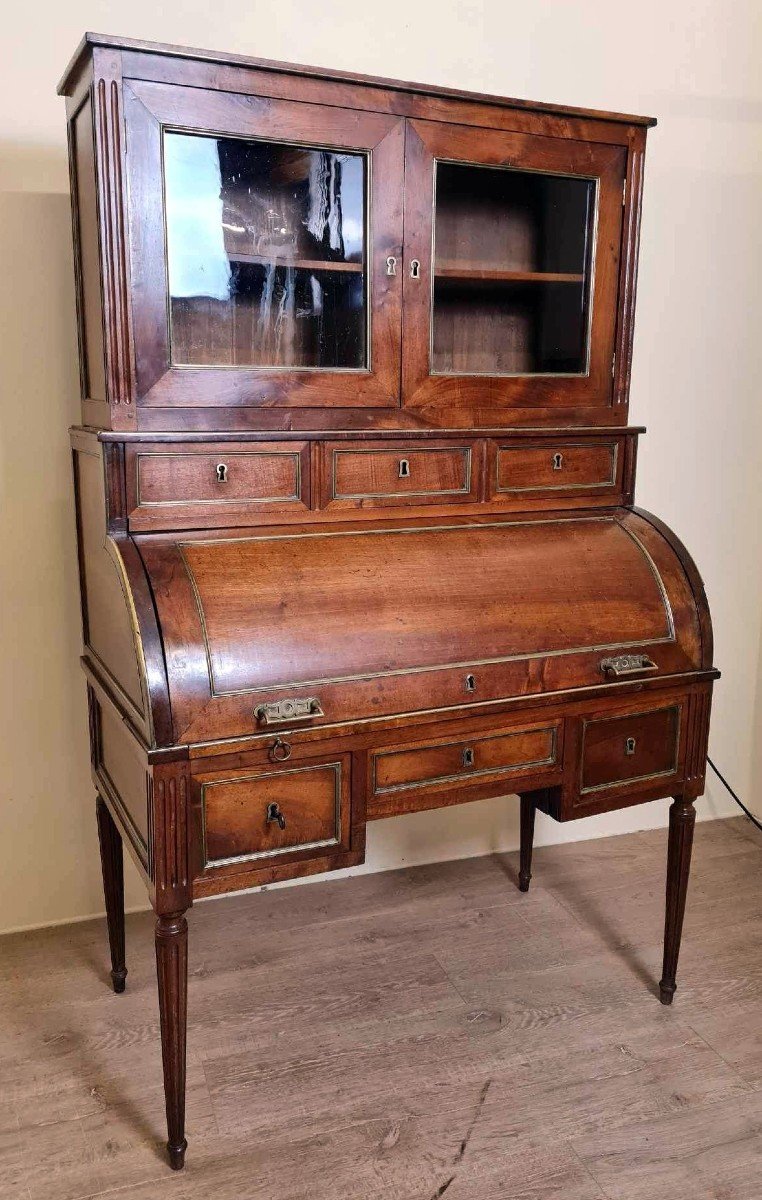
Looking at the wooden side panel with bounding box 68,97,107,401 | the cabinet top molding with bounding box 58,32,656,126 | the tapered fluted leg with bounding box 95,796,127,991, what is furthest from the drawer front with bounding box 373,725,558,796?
the cabinet top molding with bounding box 58,32,656,126

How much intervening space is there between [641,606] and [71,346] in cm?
151

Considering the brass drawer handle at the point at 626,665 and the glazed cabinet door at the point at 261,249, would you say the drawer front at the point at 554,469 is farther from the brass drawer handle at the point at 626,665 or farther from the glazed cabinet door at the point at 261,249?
the brass drawer handle at the point at 626,665

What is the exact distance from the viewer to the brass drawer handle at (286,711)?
1.81 m

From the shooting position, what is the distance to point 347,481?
2117 mm

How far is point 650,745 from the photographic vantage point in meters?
2.27

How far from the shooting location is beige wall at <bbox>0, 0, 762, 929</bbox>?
241 cm

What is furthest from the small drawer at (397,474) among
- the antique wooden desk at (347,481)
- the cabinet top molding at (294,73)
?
the cabinet top molding at (294,73)

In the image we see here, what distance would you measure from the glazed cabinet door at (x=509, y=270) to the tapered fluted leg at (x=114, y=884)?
1.21 metres

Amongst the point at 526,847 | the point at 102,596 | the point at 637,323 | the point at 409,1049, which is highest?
the point at 637,323

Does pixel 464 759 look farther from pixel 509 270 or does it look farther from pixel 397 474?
pixel 509 270

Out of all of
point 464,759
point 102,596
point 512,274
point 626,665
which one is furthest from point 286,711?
point 512,274

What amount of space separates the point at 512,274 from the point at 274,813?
4.27 ft

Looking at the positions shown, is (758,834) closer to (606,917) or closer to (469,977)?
(606,917)

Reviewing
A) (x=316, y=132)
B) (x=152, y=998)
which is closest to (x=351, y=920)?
(x=152, y=998)
